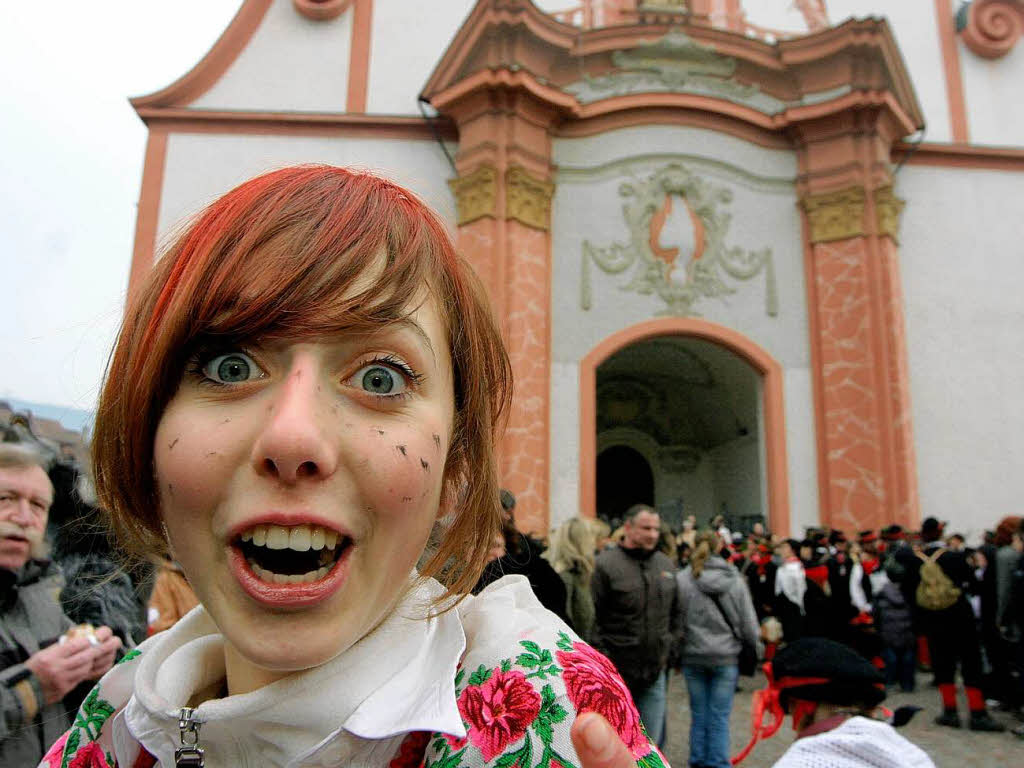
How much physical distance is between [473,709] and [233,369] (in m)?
0.40

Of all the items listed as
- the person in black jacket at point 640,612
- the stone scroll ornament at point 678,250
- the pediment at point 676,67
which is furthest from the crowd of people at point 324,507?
the pediment at point 676,67

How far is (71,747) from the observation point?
958 millimetres

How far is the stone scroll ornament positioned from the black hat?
310 inches

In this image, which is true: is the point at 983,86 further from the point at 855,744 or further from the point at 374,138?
the point at 855,744

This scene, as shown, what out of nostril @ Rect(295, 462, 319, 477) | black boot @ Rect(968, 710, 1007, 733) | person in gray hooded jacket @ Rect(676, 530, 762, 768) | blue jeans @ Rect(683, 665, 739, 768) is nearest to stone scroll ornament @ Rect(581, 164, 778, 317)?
black boot @ Rect(968, 710, 1007, 733)

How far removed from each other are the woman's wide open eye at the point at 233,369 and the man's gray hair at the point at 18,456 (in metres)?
1.61

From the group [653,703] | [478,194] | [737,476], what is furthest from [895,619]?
[478,194]

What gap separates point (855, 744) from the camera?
1.83m

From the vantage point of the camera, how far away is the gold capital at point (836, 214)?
→ 9977 mm

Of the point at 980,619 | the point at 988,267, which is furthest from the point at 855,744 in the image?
the point at 988,267

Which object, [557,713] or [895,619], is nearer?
[557,713]

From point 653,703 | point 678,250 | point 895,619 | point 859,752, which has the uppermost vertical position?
point 678,250

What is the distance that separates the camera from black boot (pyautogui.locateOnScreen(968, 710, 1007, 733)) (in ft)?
19.2

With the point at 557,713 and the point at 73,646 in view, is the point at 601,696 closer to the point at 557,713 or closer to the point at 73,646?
the point at 557,713
